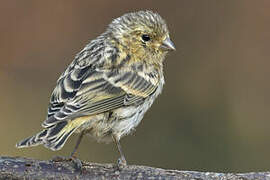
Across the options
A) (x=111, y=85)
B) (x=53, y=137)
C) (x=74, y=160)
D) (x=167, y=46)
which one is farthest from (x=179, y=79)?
(x=53, y=137)

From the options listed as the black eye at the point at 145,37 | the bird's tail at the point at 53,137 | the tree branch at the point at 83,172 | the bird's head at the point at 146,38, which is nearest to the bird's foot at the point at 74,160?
the tree branch at the point at 83,172

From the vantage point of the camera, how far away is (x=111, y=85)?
22.8ft

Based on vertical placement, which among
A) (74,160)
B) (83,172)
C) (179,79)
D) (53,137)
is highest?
(53,137)

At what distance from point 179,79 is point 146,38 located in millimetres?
2700

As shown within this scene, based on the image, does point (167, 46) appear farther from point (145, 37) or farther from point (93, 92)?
point (93, 92)

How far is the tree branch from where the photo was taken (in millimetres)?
6027

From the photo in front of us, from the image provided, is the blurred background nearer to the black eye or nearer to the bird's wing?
the black eye

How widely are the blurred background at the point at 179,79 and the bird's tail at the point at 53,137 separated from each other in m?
3.50

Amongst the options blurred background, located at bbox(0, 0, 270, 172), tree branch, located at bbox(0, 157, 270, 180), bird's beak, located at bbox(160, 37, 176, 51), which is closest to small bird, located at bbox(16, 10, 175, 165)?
bird's beak, located at bbox(160, 37, 176, 51)

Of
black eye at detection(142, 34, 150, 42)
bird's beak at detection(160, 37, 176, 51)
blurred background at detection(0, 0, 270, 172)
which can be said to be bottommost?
blurred background at detection(0, 0, 270, 172)

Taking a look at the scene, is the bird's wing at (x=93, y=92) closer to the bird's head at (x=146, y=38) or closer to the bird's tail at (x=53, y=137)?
the bird's tail at (x=53, y=137)

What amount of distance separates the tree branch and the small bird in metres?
0.15

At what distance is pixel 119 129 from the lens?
6.89 meters

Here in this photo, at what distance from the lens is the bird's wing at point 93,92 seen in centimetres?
645
